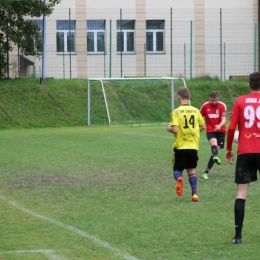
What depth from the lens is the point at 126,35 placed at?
4084cm

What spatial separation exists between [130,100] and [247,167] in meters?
26.8

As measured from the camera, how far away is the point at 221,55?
3972 cm

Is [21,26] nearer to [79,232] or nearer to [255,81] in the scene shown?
[79,232]

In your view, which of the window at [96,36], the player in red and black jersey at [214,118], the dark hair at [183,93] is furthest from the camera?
the window at [96,36]

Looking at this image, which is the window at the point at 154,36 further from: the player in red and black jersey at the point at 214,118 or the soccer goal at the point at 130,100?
the player in red and black jersey at the point at 214,118

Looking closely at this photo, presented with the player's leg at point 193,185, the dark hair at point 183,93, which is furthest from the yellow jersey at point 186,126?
the player's leg at point 193,185

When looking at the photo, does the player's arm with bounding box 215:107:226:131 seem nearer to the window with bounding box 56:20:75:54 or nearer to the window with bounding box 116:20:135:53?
the window with bounding box 116:20:135:53

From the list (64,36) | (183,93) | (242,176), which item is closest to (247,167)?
(242,176)

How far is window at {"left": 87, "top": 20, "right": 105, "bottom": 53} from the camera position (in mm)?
40406

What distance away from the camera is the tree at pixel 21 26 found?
1257 inches

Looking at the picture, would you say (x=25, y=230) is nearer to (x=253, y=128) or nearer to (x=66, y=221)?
(x=66, y=221)

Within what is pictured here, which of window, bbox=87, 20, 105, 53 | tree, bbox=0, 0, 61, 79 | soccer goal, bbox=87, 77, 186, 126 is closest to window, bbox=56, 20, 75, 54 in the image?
window, bbox=87, 20, 105, 53

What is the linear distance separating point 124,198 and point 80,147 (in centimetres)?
948

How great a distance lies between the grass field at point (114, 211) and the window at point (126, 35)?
22.3 meters
